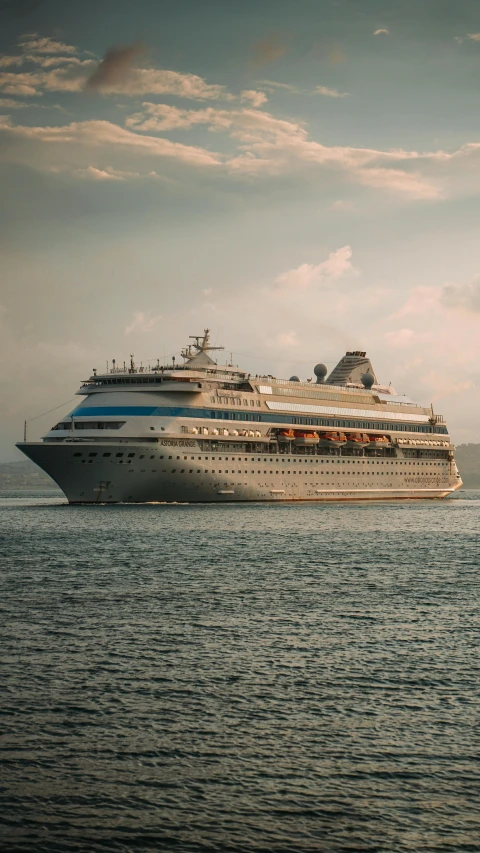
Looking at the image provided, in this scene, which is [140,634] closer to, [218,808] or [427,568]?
[218,808]

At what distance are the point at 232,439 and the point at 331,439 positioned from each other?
2016cm

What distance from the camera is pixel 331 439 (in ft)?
369

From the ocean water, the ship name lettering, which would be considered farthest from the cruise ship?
the ocean water

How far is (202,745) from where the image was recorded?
1834cm

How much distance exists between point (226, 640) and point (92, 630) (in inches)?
181

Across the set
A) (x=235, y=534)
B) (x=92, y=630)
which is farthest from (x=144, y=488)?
(x=92, y=630)

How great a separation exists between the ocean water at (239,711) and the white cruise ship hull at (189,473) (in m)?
39.6

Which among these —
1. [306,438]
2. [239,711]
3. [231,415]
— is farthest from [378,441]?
→ [239,711]

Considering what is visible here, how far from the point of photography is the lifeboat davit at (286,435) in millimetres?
104875

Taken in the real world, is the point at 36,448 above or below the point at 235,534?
above

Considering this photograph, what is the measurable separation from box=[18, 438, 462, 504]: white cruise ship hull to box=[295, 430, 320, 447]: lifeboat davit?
144cm

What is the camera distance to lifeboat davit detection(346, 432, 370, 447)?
116 m

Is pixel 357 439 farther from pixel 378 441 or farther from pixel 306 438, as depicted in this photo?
pixel 306 438

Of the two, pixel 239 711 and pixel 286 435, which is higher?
pixel 286 435
